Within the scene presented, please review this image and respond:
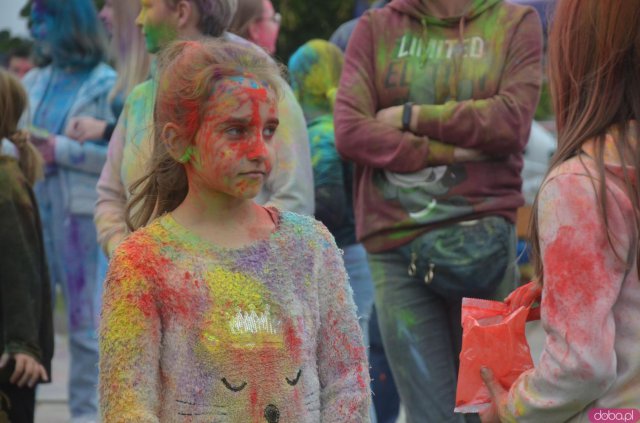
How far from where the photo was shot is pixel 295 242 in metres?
3.27

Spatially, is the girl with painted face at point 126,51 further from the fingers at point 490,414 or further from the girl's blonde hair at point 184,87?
the fingers at point 490,414

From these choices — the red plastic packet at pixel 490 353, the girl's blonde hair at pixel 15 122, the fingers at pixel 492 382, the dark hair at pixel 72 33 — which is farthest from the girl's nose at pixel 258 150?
the dark hair at pixel 72 33

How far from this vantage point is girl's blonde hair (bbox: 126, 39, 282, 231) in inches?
129

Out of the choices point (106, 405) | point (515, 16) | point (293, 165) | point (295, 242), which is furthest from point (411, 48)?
point (106, 405)

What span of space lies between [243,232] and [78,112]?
4.44 m

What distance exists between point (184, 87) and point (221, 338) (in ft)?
2.09

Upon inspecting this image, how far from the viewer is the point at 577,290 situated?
2977 mm

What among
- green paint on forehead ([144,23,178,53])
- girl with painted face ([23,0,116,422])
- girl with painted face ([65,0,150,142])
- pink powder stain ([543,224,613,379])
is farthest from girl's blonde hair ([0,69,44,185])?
pink powder stain ([543,224,613,379])

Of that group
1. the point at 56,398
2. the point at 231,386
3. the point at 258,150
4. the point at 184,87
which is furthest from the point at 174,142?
the point at 56,398

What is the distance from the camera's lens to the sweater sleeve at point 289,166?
Result: 15.9 ft

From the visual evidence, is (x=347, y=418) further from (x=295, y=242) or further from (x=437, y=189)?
(x=437, y=189)

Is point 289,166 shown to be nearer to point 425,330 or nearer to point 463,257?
point 463,257

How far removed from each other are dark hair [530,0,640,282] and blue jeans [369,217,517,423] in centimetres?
204

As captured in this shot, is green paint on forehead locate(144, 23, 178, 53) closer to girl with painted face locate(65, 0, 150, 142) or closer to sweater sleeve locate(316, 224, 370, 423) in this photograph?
girl with painted face locate(65, 0, 150, 142)
